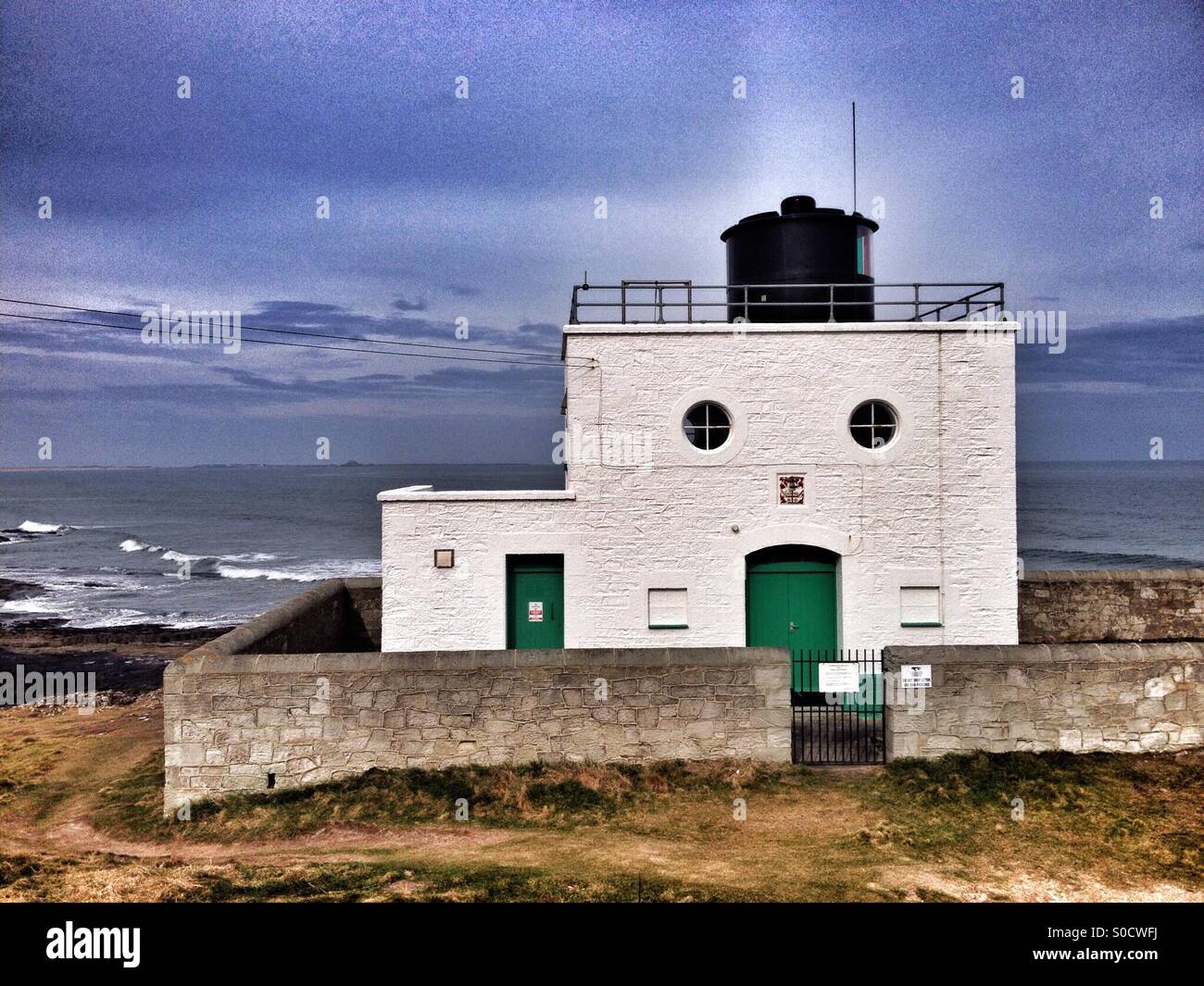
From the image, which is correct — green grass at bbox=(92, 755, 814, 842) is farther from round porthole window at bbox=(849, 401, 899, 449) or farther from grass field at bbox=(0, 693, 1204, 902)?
round porthole window at bbox=(849, 401, 899, 449)

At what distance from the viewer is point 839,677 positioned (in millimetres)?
12680

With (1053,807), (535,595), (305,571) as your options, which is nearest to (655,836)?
(1053,807)

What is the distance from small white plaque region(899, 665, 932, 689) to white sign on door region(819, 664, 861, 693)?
1.89 m

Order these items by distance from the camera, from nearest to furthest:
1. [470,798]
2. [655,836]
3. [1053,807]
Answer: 1. [655,836]
2. [1053,807]
3. [470,798]

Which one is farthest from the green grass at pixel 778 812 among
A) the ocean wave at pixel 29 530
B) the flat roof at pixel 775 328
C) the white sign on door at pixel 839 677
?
the ocean wave at pixel 29 530

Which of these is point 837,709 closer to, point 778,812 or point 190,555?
point 778,812

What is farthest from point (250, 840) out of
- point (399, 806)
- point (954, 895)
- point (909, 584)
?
point (909, 584)

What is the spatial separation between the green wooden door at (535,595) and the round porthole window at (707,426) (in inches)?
116

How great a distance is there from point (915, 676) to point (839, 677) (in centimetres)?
231

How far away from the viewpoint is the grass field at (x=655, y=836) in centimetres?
784

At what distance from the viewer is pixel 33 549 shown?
66750mm

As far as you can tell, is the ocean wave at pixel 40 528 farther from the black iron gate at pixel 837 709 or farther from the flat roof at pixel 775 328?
the black iron gate at pixel 837 709

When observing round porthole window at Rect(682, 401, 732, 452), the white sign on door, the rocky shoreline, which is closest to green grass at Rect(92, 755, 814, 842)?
the white sign on door

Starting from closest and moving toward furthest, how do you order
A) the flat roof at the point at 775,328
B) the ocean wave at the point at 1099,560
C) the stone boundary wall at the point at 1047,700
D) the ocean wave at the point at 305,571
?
the stone boundary wall at the point at 1047,700 → the flat roof at the point at 775,328 → the ocean wave at the point at 305,571 → the ocean wave at the point at 1099,560
